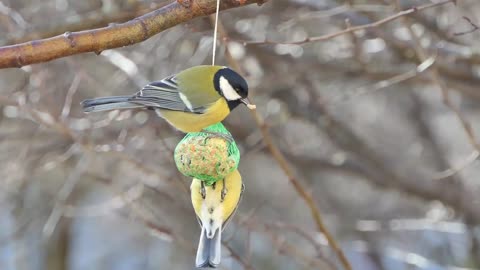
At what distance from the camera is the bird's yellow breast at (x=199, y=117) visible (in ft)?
8.32

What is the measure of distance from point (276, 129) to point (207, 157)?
2.51m

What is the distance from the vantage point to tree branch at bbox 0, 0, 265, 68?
6.26ft

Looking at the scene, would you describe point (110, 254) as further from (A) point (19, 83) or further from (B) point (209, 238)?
(B) point (209, 238)

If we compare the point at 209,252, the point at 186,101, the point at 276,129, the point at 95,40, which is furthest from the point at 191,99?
the point at 276,129

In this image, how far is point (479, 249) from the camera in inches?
171

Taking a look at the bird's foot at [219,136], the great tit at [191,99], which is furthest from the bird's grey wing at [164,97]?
the bird's foot at [219,136]

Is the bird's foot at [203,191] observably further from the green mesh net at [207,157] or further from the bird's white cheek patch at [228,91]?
the bird's white cheek patch at [228,91]

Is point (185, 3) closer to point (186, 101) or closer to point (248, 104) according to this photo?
point (248, 104)

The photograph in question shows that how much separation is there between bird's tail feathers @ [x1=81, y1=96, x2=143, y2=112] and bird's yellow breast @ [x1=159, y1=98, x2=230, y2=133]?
14 cm

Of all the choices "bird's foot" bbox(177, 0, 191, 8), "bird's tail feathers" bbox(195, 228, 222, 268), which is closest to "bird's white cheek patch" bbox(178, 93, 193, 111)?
"bird's tail feathers" bbox(195, 228, 222, 268)

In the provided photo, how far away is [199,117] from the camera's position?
2.55 metres

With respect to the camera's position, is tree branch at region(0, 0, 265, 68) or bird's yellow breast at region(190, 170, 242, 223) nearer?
tree branch at region(0, 0, 265, 68)

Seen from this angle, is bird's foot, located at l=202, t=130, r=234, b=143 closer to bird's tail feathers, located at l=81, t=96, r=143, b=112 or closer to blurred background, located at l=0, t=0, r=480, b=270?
bird's tail feathers, located at l=81, t=96, r=143, b=112

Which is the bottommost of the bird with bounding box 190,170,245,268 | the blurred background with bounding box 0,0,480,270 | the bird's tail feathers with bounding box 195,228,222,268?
the blurred background with bounding box 0,0,480,270
